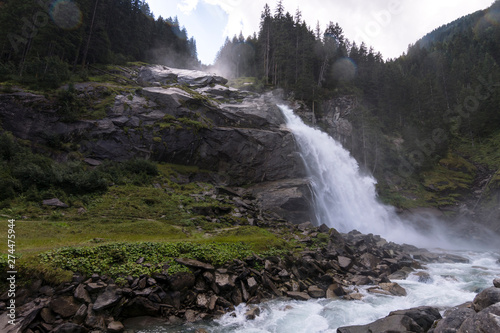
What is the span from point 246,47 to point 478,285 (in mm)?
76537

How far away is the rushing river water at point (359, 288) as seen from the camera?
31.6 ft

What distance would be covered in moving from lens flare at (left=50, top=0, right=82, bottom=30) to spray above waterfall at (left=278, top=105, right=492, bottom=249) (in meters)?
34.8

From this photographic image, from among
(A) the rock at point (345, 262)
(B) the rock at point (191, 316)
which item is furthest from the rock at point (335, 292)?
(B) the rock at point (191, 316)

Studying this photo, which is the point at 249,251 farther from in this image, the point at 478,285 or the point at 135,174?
the point at 135,174

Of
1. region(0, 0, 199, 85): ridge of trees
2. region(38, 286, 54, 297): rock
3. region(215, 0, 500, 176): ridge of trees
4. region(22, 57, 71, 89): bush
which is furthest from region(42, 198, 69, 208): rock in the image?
region(215, 0, 500, 176): ridge of trees

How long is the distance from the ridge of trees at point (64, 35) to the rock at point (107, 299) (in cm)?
2740

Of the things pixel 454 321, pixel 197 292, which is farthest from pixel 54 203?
pixel 454 321

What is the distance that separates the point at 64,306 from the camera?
798cm

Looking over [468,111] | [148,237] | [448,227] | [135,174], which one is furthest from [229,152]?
[468,111]

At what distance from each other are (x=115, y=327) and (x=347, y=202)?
2857cm

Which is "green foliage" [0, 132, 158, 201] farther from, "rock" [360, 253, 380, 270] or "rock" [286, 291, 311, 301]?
"rock" [360, 253, 380, 270]

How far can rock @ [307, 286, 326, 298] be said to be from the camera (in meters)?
12.2

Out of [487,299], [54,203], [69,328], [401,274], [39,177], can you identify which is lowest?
[401,274]

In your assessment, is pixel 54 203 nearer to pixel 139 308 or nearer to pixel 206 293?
pixel 139 308
